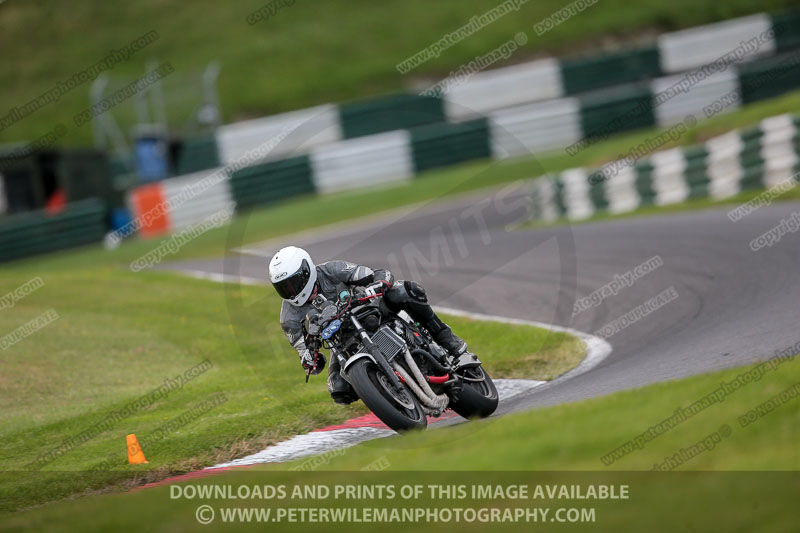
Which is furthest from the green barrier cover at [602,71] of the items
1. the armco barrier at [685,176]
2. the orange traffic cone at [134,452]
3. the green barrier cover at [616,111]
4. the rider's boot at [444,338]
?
the orange traffic cone at [134,452]

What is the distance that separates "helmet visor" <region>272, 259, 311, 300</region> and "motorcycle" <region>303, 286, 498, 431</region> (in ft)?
0.72

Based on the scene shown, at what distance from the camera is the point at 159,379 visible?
467 inches

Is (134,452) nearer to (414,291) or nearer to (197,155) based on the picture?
(414,291)

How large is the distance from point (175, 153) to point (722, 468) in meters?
24.1

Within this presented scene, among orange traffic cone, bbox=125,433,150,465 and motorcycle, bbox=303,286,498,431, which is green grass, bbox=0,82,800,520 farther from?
motorcycle, bbox=303,286,498,431

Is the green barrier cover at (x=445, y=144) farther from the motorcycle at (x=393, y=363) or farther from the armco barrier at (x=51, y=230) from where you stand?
the motorcycle at (x=393, y=363)

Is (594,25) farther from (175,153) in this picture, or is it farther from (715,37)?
(175,153)

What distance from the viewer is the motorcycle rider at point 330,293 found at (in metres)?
8.10

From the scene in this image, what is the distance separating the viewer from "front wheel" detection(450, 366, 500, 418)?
8453mm

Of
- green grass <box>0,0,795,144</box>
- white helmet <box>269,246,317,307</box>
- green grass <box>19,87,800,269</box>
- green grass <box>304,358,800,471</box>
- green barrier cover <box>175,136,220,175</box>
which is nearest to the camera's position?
green grass <box>304,358,800,471</box>

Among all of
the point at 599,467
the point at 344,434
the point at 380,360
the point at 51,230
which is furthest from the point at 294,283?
the point at 51,230

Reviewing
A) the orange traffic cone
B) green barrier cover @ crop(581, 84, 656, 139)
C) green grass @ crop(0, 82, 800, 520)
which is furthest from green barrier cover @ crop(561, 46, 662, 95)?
the orange traffic cone

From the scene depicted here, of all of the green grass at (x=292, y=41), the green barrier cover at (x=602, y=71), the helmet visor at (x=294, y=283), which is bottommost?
the helmet visor at (x=294, y=283)

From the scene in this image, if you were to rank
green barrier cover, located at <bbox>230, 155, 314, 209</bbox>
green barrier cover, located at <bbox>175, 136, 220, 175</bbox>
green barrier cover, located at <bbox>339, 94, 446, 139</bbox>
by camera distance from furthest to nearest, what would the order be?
green barrier cover, located at <bbox>339, 94, 446, 139</bbox>, green barrier cover, located at <bbox>175, 136, 220, 175</bbox>, green barrier cover, located at <bbox>230, 155, 314, 209</bbox>
